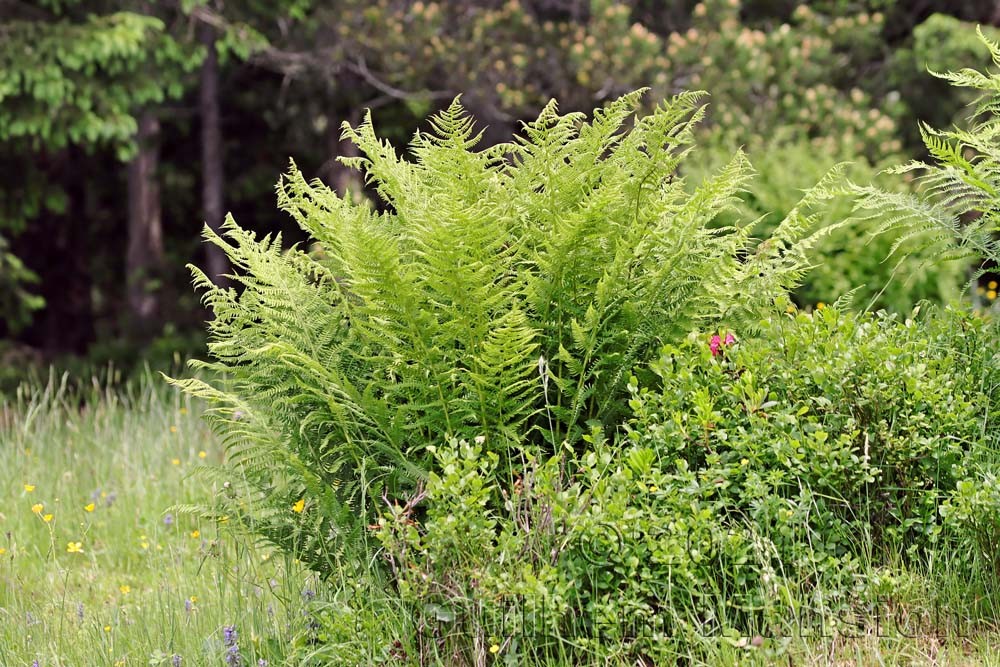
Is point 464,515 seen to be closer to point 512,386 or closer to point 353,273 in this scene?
point 512,386

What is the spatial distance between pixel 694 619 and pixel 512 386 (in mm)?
860

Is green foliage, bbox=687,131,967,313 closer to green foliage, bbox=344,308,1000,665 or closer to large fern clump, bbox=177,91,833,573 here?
large fern clump, bbox=177,91,833,573

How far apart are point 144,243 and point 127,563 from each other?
993 centimetres

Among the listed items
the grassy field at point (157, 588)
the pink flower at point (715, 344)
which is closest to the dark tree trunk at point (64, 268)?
the grassy field at point (157, 588)

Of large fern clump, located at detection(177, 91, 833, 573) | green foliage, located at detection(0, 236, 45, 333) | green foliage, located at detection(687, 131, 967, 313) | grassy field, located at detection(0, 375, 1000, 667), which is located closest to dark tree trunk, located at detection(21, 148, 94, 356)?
green foliage, located at detection(0, 236, 45, 333)

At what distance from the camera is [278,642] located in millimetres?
3338

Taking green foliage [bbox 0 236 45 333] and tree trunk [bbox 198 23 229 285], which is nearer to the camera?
green foliage [bbox 0 236 45 333]

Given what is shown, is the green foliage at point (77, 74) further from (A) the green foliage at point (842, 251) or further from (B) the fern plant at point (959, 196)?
(B) the fern plant at point (959, 196)

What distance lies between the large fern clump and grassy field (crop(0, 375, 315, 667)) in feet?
1.06

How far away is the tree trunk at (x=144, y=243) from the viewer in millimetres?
13797

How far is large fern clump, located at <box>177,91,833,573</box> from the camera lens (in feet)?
10.9

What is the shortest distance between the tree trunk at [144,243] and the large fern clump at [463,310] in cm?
1068

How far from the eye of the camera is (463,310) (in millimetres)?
3402

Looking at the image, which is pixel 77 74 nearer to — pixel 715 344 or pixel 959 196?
pixel 715 344
